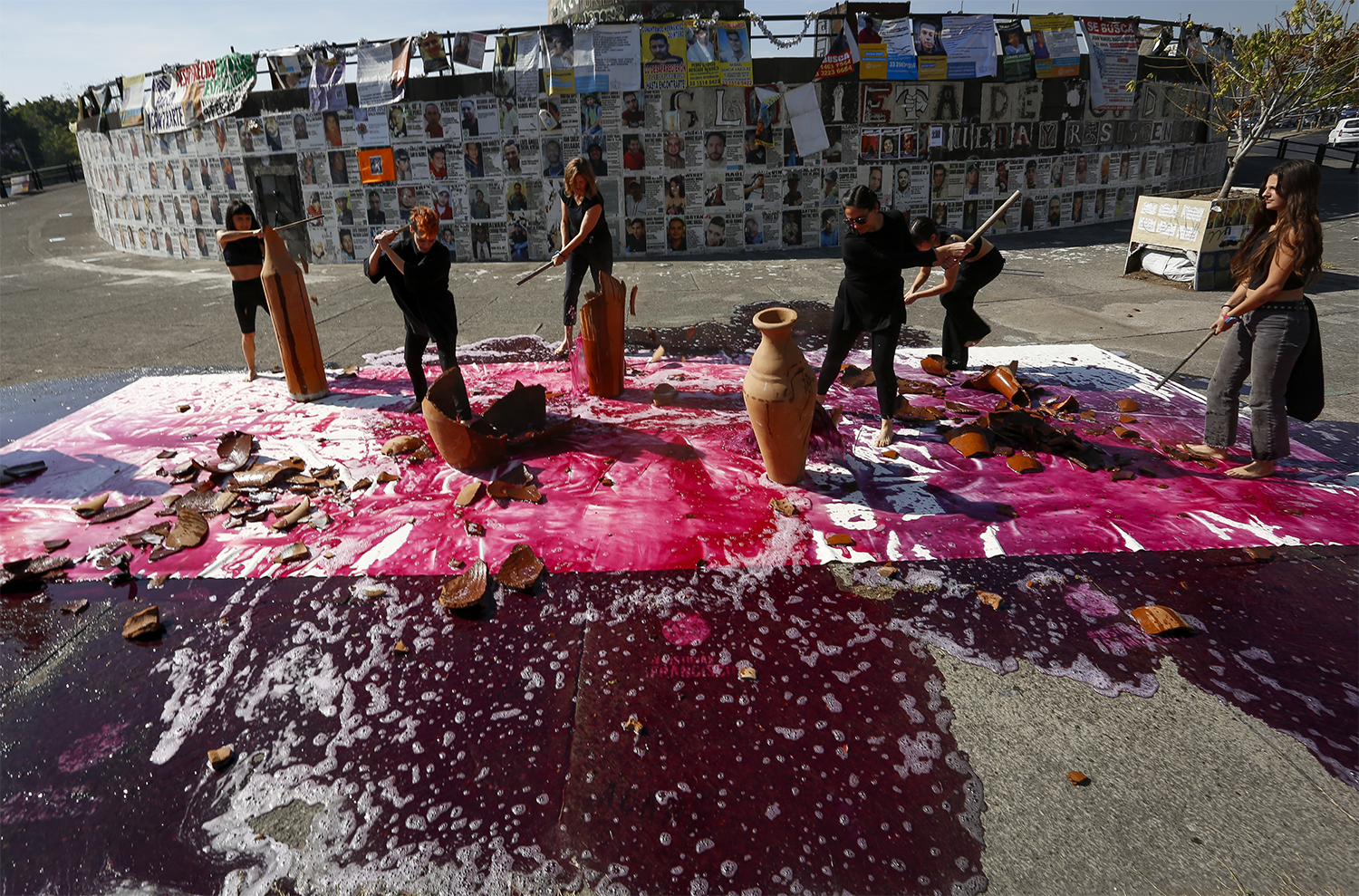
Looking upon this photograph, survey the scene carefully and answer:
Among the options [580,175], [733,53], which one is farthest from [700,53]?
[580,175]

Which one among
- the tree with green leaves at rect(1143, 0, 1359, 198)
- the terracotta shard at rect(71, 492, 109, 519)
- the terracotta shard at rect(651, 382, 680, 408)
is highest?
the tree with green leaves at rect(1143, 0, 1359, 198)

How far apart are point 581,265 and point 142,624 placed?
4408mm

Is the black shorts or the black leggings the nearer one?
the black leggings

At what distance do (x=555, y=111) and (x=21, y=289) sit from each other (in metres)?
9.50

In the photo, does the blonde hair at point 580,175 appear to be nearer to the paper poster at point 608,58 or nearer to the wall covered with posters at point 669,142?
the wall covered with posters at point 669,142

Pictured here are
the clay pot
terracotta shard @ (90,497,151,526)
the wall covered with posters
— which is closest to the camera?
terracotta shard @ (90,497,151,526)

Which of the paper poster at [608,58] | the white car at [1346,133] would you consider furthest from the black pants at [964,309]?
the white car at [1346,133]

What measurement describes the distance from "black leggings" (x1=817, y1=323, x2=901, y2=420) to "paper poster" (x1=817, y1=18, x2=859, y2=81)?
8.85 meters

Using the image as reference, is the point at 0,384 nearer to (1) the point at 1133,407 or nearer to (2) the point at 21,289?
(2) the point at 21,289

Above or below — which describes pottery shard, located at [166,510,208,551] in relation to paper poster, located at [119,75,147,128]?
below

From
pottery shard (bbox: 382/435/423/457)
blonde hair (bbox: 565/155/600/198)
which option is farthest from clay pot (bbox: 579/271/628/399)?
pottery shard (bbox: 382/435/423/457)

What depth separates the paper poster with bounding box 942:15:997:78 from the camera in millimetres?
12078

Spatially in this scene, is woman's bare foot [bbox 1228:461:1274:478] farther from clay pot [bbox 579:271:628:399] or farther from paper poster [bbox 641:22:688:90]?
paper poster [bbox 641:22:688:90]

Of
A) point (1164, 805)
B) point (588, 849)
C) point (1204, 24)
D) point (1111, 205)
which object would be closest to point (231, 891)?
point (588, 849)
